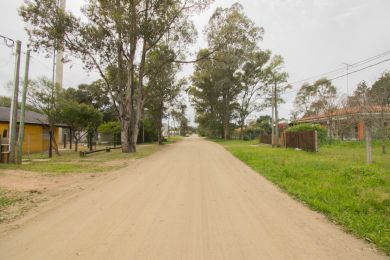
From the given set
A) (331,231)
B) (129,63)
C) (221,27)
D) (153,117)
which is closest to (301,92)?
(153,117)

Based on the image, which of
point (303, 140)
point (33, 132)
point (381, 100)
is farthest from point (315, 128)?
point (33, 132)

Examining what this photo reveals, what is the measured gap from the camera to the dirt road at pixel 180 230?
160 inches

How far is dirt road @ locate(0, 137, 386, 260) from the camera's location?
405cm

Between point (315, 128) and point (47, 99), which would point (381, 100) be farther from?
point (47, 99)

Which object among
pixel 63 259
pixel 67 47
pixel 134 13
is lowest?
pixel 63 259

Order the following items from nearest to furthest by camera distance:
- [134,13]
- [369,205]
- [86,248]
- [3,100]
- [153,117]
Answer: [86,248] < [369,205] < [134,13] < [153,117] < [3,100]

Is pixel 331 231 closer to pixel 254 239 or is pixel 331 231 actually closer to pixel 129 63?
pixel 254 239

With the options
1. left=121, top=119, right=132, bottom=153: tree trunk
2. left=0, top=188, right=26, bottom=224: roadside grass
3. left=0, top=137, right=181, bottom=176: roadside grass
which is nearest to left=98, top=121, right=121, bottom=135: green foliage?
left=121, top=119, right=132, bottom=153: tree trunk

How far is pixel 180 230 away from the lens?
492 centimetres

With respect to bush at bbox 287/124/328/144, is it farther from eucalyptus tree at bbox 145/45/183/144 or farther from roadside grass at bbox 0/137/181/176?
roadside grass at bbox 0/137/181/176

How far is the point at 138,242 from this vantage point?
438cm

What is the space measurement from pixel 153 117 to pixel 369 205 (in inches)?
1469

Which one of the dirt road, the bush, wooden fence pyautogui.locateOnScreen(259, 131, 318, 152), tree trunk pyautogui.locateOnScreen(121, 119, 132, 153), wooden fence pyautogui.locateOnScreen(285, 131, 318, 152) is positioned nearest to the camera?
the dirt road

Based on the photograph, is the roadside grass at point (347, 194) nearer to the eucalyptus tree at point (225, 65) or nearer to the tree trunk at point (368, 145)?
the tree trunk at point (368, 145)
